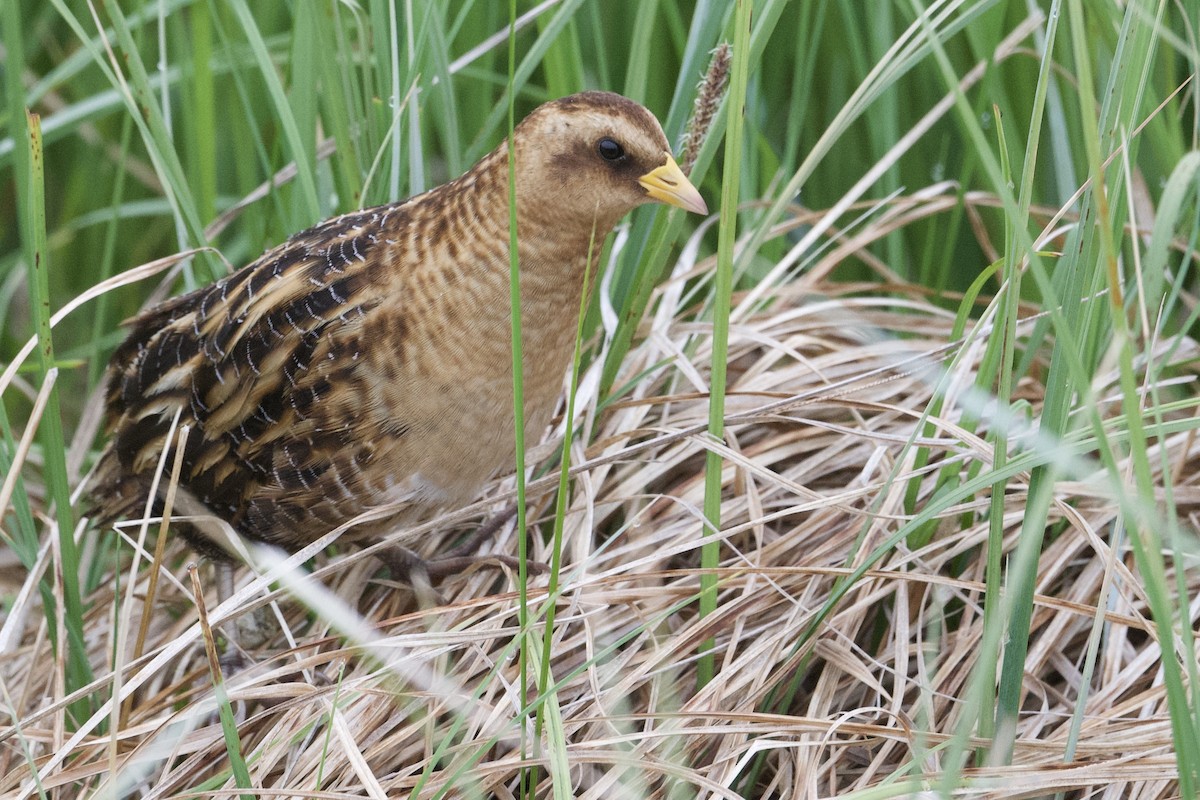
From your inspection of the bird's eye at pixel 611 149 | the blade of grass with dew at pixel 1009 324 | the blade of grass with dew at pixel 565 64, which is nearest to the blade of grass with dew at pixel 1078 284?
the blade of grass with dew at pixel 1009 324

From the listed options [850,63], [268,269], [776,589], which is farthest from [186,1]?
[776,589]

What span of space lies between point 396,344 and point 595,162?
1.34ft

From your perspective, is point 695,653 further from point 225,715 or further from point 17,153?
point 17,153

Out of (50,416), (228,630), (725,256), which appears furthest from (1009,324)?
(228,630)

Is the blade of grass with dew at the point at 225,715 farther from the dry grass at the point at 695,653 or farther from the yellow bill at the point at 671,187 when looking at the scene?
the yellow bill at the point at 671,187

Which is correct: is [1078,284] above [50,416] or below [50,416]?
above

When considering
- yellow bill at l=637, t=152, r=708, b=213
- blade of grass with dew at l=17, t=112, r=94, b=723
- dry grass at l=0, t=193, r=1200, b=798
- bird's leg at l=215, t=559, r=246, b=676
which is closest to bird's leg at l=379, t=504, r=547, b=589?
dry grass at l=0, t=193, r=1200, b=798

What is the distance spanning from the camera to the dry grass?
5.09 ft

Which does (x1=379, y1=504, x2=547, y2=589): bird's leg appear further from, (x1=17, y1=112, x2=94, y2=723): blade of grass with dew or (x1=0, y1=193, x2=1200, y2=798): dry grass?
(x1=17, y1=112, x2=94, y2=723): blade of grass with dew

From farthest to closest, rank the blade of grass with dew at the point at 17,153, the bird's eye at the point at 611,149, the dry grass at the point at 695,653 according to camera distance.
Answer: the bird's eye at the point at 611,149 → the blade of grass with dew at the point at 17,153 → the dry grass at the point at 695,653

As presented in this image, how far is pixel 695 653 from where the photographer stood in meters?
1.80

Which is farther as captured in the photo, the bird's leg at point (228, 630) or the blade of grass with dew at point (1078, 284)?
the bird's leg at point (228, 630)

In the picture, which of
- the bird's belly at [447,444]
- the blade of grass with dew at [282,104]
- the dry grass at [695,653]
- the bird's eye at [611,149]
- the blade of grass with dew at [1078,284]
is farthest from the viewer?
the blade of grass with dew at [282,104]

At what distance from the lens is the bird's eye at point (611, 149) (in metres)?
1.78
